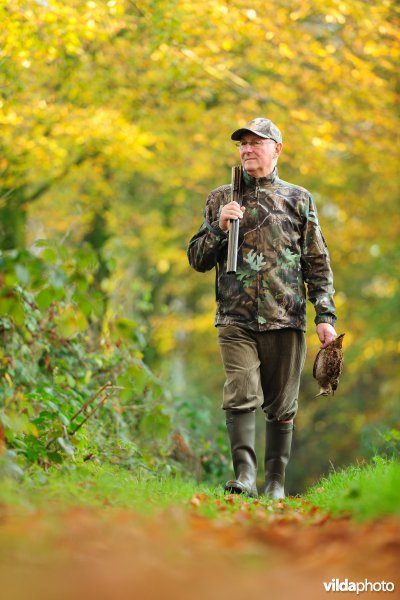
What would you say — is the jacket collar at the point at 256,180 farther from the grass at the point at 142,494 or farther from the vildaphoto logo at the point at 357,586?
the vildaphoto logo at the point at 357,586

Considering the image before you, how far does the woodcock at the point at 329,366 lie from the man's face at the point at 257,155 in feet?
4.34

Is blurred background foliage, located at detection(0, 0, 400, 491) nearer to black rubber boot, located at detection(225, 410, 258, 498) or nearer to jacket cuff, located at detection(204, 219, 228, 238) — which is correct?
black rubber boot, located at detection(225, 410, 258, 498)

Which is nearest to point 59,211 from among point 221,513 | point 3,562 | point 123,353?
point 123,353

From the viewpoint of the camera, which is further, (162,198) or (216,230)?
(162,198)

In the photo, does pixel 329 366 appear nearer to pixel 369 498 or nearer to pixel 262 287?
pixel 262 287

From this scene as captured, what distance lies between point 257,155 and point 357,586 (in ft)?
13.6

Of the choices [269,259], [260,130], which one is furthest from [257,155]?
[269,259]

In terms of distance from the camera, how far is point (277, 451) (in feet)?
24.5

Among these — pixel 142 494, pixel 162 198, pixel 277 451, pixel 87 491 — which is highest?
pixel 87 491

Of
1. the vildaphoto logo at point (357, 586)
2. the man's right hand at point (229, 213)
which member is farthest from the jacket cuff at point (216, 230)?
the vildaphoto logo at point (357, 586)

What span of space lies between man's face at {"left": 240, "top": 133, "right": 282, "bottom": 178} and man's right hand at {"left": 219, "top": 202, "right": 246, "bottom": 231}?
1.29 ft

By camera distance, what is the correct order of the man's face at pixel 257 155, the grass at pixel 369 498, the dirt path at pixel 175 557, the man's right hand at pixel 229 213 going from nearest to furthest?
1. the dirt path at pixel 175 557
2. the grass at pixel 369 498
3. the man's right hand at pixel 229 213
4. the man's face at pixel 257 155

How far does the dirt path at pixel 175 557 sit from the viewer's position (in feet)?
10.5

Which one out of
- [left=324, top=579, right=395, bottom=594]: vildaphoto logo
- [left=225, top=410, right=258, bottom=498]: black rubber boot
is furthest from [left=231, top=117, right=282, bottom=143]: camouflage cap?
[left=324, top=579, right=395, bottom=594]: vildaphoto logo
